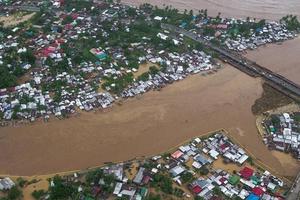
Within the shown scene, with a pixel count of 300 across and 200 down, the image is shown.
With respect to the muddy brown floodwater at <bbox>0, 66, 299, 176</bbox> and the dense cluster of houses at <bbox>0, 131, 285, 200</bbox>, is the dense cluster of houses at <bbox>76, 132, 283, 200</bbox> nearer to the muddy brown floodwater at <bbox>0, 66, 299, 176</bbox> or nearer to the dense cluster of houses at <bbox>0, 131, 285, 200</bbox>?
the dense cluster of houses at <bbox>0, 131, 285, 200</bbox>

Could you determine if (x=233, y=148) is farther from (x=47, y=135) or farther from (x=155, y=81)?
(x=47, y=135)

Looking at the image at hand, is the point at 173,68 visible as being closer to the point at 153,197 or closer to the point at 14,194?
the point at 153,197

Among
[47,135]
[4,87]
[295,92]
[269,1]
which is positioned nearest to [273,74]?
[295,92]

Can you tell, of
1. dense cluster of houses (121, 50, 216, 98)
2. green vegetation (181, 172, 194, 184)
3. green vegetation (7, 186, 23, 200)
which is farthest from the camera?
dense cluster of houses (121, 50, 216, 98)

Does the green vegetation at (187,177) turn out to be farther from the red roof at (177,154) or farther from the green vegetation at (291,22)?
the green vegetation at (291,22)

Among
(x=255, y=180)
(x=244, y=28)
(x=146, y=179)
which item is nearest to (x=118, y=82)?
(x=146, y=179)

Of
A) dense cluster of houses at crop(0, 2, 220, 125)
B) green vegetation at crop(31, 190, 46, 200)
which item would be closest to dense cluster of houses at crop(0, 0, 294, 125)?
dense cluster of houses at crop(0, 2, 220, 125)

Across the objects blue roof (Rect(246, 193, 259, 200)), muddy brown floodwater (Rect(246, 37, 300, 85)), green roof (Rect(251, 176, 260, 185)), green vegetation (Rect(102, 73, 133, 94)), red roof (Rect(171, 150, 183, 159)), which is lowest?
blue roof (Rect(246, 193, 259, 200))
